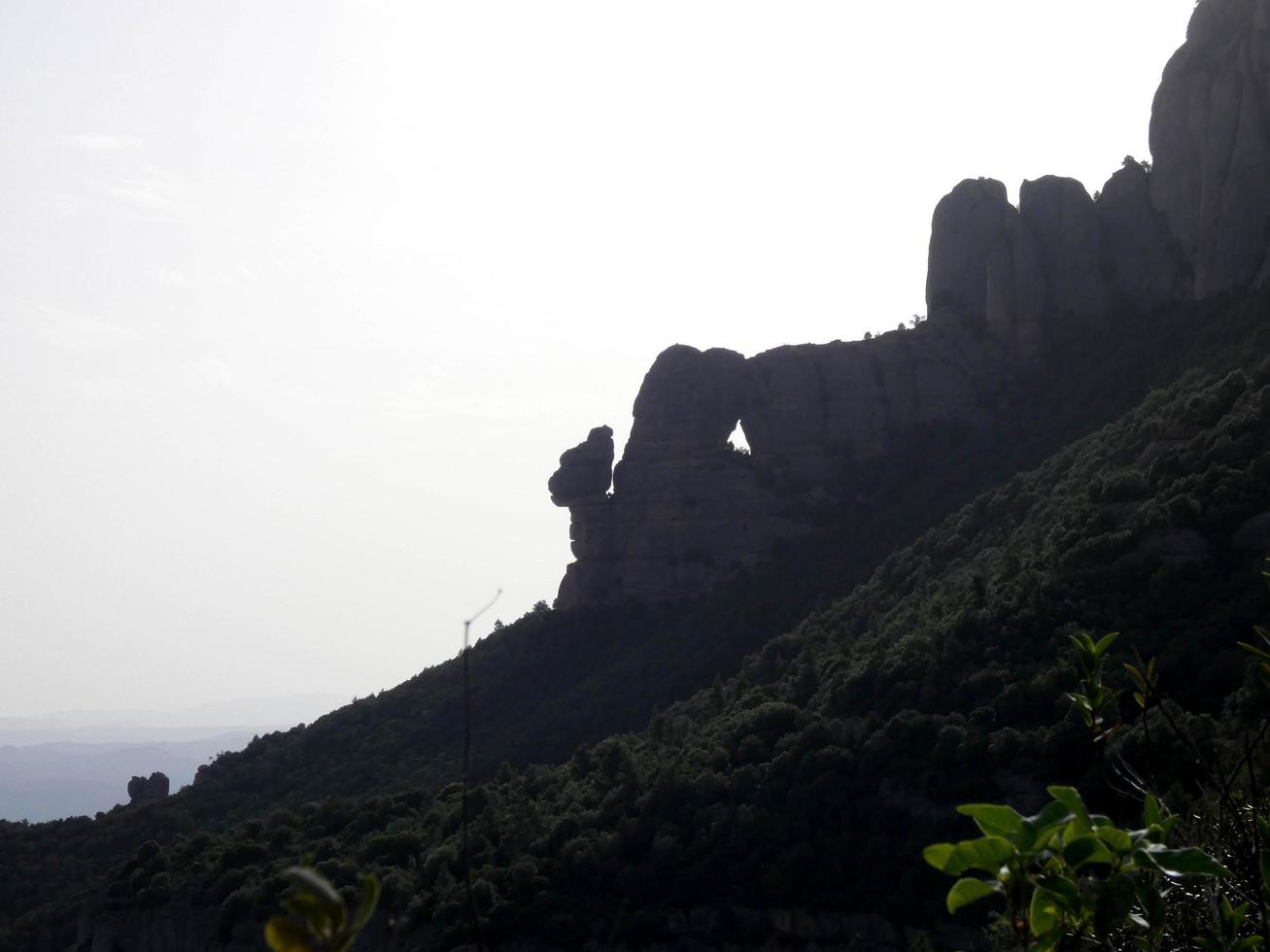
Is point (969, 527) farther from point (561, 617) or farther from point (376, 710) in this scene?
point (376, 710)

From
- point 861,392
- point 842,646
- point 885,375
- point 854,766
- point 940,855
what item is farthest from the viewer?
point 885,375

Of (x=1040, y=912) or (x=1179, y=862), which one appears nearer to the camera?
(x=1179, y=862)

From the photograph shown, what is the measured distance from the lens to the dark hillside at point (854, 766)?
90.7ft

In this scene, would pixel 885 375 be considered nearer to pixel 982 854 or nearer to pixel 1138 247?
pixel 1138 247

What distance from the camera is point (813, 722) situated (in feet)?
110

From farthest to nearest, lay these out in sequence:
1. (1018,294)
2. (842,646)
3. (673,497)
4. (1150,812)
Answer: (673,497), (1018,294), (842,646), (1150,812)

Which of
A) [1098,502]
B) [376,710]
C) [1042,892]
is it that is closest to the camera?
[1042,892]

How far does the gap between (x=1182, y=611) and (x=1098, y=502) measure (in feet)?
25.5

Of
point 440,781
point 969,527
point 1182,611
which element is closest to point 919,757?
point 1182,611

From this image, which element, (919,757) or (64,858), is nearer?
(919,757)

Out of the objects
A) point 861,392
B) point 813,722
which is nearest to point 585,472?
point 861,392

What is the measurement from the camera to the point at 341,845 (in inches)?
1490

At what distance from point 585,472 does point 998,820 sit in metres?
63.8

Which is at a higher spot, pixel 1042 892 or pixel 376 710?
pixel 376 710
